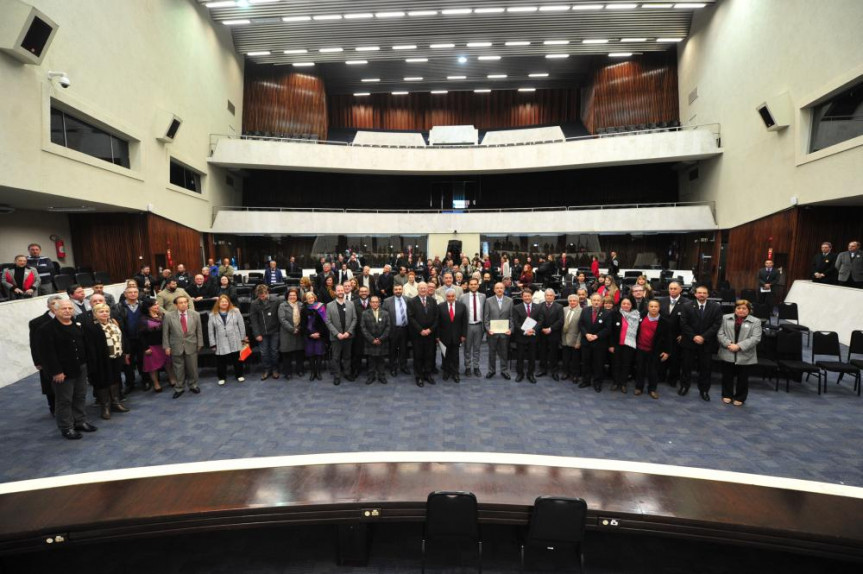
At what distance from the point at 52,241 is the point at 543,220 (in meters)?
17.4

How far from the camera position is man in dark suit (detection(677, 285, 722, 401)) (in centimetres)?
550

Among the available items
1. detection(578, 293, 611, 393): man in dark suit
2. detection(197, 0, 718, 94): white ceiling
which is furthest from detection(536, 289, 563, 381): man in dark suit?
detection(197, 0, 718, 94): white ceiling

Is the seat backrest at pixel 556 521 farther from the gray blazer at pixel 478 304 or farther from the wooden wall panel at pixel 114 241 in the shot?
the wooden wall panel at pixel 114 241

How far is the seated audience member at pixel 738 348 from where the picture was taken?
5246 mm

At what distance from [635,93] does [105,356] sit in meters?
22.8

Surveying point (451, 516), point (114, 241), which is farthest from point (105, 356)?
point (114, 241)

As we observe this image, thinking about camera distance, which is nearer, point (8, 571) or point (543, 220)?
point (8, 571)

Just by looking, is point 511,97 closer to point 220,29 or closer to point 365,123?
point 365,123

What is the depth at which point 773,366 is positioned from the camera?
5.79 m

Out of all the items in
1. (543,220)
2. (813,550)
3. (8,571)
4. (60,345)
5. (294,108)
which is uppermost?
(294,108)

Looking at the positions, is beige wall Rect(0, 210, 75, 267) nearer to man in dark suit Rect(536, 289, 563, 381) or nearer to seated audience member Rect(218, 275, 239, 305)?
seated audience member Rect(218, 275, 239, 305)

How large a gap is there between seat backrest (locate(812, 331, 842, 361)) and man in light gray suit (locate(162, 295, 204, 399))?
9549mm

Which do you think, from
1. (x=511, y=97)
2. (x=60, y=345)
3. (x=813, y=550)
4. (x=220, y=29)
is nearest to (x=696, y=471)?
(x=813, y=550)

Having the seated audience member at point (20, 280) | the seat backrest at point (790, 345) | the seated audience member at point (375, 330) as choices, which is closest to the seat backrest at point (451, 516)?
the seated audience member at point (375, 330)
